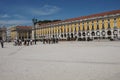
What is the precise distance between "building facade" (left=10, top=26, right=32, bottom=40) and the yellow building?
107ft

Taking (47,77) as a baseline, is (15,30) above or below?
above

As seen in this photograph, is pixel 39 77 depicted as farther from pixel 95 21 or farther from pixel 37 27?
pixel 37 27

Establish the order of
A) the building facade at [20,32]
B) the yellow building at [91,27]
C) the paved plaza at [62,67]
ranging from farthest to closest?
the building facade at [20,32], the yellow building at [91,27], the paved plaza at [62,67]

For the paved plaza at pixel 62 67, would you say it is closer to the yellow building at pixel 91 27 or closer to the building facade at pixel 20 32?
the yellow building at pixel 91 27

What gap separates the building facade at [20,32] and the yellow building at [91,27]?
32.7m

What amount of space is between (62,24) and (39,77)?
75.8 meters

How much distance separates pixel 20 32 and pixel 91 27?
63010mm

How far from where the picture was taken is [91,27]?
220 ft

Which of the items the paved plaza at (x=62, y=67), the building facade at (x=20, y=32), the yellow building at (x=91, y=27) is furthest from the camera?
the building facade at (x=20, y=32)

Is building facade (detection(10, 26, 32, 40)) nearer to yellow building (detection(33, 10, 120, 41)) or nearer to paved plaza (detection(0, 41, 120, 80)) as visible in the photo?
yellow building (detection(33, 10, 120, 41))

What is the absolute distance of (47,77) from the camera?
5930mm

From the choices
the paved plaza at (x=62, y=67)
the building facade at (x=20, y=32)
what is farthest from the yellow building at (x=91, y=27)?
the paved plaza at (x=62, y=67)

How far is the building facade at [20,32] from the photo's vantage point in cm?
11300

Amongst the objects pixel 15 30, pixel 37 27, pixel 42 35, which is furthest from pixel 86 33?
pixel 15 30
